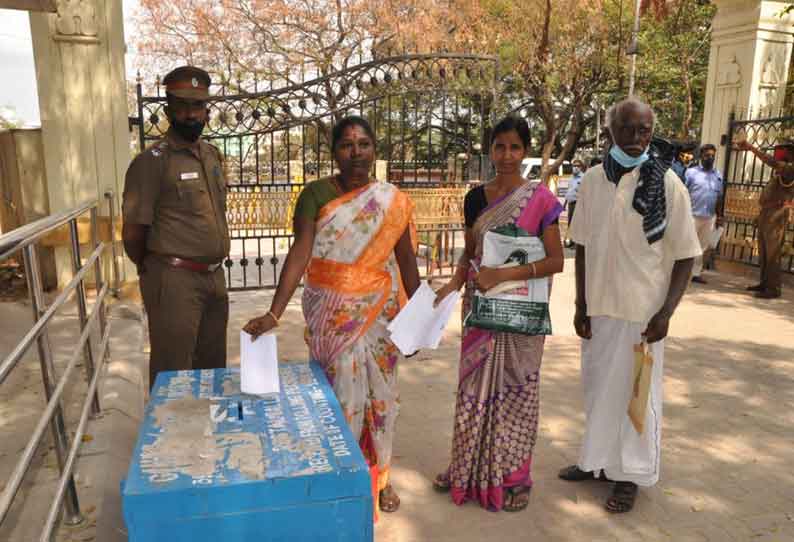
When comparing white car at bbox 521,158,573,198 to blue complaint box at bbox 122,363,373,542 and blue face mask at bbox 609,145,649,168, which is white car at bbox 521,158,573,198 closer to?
blue face mask at bbox 609,145,649,168

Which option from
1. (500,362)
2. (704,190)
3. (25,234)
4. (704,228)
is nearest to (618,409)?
(500,362)

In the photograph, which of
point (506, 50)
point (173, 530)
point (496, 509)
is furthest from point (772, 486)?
point (506, 50)

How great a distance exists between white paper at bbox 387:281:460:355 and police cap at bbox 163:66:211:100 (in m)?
1.29

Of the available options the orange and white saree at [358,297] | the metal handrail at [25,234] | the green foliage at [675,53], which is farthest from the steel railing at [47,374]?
the green foliage at [675,53]

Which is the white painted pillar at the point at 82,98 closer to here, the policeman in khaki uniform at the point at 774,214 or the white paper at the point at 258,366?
the white paper at the point at 258,366

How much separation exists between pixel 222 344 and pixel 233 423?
1.43m

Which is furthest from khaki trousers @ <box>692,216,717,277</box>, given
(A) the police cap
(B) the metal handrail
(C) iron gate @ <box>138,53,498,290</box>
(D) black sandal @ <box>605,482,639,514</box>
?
(B) the metal handrail

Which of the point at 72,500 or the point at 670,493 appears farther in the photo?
the point at 670,493

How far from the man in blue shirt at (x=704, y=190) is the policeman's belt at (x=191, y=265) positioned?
6394 millimetres

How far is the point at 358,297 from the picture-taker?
2484 millimetres

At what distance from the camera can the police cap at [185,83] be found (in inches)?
106

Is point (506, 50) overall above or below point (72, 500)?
above

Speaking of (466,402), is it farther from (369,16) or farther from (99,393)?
(369,16)

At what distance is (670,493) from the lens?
2941 mm
